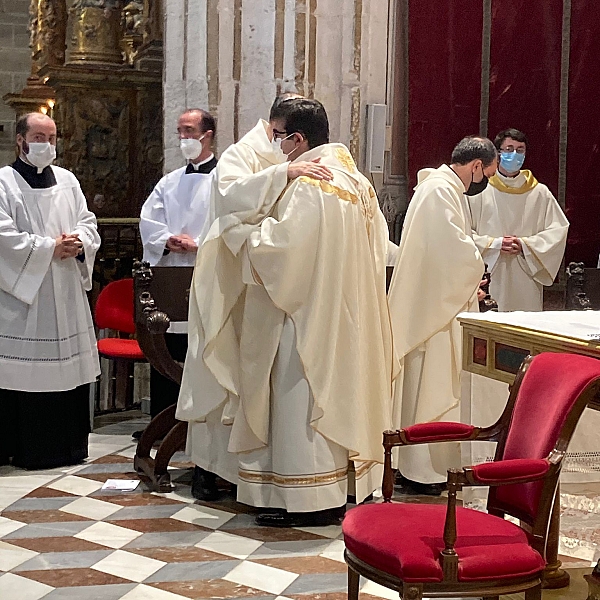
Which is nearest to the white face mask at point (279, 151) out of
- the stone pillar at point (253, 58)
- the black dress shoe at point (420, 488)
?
the black dress shoe at point (420, 488)

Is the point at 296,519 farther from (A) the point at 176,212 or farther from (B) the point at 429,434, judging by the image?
(A) the point at 176,212

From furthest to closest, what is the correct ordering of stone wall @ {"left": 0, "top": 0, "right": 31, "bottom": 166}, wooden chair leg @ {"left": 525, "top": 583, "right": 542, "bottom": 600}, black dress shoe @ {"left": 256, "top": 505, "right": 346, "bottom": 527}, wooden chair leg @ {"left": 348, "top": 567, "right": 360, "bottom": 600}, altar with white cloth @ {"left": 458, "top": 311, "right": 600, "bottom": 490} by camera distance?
stone wall @ {"left": 0, "top": 0, "right": 31, "bottom": 166}
black dress shoe @ {"left": 256, "top": 505, "right": 346, "bottom": 527}
altar with white cloth @ {"left": 458, "top": 311, "right": 600, "bottom": 490}
wooden chair leg @ {"left": 348, "top": 567, "right": 360, "bottom": 600}
wooden chair leg @ {"left": 525, "top": 583, "right": 542, "bottom": 600}

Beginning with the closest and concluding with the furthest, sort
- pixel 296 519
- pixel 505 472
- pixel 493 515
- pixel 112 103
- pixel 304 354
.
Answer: pixel 505 472, pixel 493 515, pixel 304 354, pixel 296 519, pixel 112 103

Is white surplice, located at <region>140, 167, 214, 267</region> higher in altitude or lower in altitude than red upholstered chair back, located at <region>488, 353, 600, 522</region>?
higher

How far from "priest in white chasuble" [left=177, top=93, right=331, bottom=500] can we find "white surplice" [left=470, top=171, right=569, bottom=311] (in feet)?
8.54

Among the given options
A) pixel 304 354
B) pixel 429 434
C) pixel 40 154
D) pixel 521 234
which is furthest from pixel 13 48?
pixel 429 434

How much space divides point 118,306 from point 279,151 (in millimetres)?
2124

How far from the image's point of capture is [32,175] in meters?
5.70

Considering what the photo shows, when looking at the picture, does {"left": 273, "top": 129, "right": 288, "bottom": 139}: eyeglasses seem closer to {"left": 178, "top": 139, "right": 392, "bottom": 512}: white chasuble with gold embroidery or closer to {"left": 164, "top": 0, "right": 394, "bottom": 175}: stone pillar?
{"left": 178, "top": 139, "right": 392, "bottom": 512}: white chasuble with gold embroidery

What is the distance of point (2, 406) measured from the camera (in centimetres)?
575

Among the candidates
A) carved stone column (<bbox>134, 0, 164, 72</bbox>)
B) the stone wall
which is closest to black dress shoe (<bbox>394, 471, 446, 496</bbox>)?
carved stone column (<bbox>134, 0, 164, 72</bbox>)

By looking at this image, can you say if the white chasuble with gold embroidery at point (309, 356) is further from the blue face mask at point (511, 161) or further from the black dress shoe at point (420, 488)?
the blue face mask at point (511, 161)

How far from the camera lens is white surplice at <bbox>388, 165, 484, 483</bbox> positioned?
5184 mm

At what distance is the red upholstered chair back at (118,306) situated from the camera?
663cm
